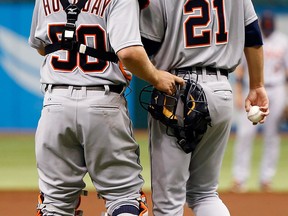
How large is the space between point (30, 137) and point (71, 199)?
442 inches

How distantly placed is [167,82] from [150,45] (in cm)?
30

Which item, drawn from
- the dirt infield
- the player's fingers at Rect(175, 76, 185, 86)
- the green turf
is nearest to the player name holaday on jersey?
the player's fingers at Rect(175, 76, 185, 86)

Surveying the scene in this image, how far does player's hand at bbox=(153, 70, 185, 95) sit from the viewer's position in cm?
430

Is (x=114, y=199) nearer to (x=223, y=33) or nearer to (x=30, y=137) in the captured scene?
(x=223, y=33)

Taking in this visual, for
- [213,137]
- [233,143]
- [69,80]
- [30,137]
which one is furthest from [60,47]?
[30,137]

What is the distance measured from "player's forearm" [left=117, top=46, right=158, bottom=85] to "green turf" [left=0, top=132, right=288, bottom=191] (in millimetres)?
5106

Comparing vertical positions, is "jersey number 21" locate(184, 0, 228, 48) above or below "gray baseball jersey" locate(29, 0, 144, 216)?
above

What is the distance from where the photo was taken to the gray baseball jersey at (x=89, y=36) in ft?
13.6

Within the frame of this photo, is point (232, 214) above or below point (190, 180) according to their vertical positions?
below

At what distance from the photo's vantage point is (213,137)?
15.2ft

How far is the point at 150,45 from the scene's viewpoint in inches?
178

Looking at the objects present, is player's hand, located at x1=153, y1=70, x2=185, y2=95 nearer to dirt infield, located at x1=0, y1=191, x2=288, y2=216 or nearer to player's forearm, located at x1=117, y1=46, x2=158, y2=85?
player's forearm, located at x1=117, y1=46, x2=158, y2=85

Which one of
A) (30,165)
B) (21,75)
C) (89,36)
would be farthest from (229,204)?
(21,75)

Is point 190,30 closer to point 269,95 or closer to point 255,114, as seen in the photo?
point 255,114
